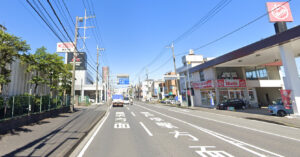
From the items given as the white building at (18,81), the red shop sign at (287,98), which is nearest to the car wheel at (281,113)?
the red shop sign at (287,98)

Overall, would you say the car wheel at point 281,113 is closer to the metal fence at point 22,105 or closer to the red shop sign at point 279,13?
the red shop sign at point 279,13

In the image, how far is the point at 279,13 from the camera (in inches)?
550

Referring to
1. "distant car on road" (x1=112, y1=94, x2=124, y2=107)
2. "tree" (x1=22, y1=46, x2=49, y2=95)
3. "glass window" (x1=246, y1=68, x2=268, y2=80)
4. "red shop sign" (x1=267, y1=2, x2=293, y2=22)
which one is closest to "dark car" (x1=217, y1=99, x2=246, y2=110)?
"glass window" (x1=246, y1=68, x2=268, y2=80)

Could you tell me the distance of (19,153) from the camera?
4.45 m

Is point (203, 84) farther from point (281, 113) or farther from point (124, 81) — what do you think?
point (124, 81)

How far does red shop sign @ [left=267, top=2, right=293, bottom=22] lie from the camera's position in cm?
1379

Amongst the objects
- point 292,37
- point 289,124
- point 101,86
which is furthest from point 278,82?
point 101,86

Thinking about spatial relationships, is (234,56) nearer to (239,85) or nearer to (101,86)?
(239,85)

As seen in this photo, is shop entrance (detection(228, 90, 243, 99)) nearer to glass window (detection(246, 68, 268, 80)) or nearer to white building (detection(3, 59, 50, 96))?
glass window (detection(246, 68, 268, 80))

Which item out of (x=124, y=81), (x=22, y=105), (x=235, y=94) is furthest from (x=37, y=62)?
(x=124, y=81)

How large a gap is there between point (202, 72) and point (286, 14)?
553 inches

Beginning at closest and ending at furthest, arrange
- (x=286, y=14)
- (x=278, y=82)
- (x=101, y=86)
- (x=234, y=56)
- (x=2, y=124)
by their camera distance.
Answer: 1. (x=2, y=124)
2. (x=286, y=14)
3. (x=234, y=56)
4. (x=278, y=82)
5. (x=101, y=86)

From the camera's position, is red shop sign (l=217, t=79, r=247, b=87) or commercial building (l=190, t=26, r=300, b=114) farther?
red shop sign (l=217, t=79, r=247, b=87)

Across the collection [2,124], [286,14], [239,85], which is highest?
[286,14]
